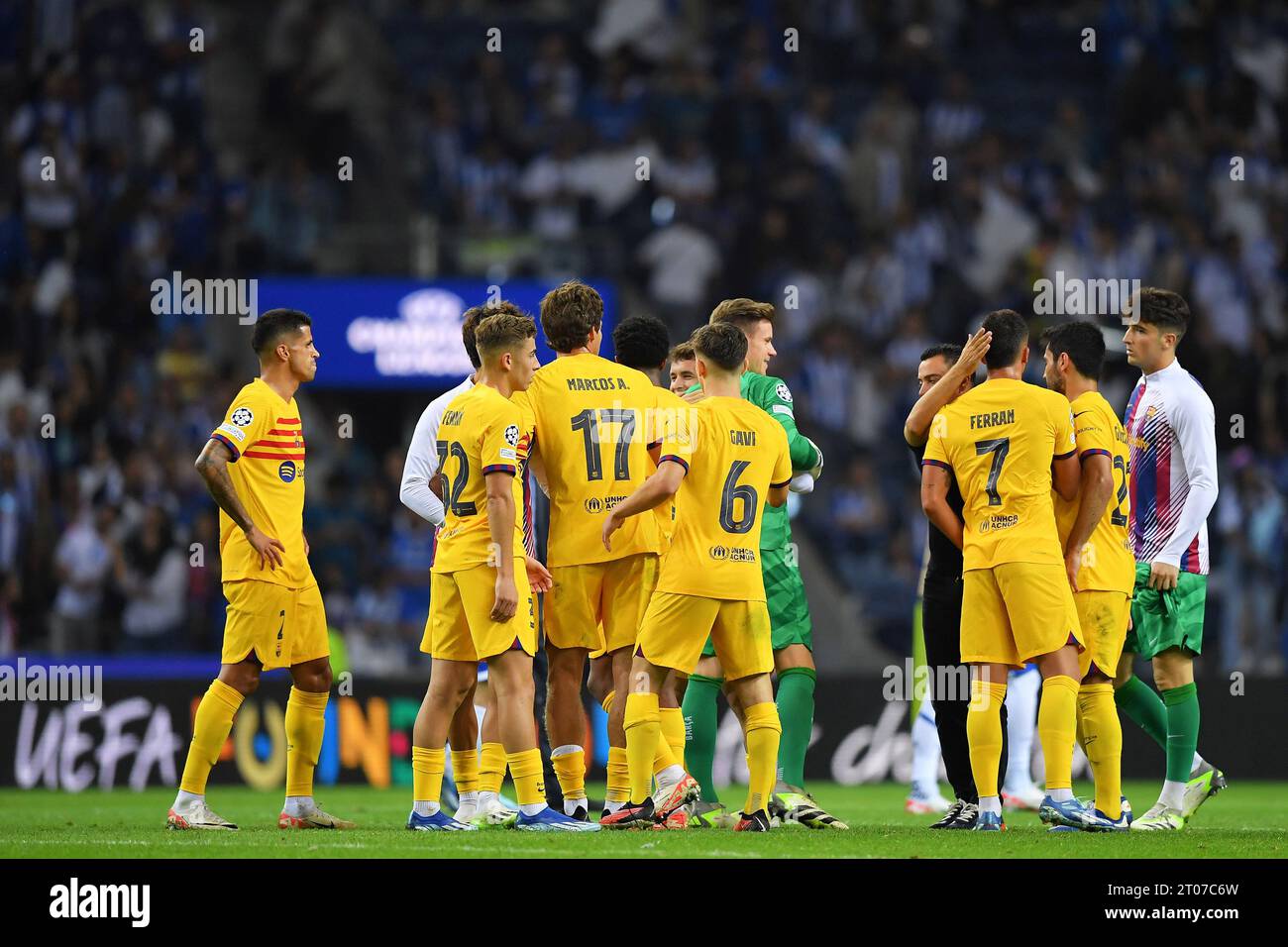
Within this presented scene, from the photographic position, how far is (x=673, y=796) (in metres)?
8.65

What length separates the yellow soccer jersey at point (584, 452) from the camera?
873 centimetres

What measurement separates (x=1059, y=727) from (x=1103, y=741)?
1.70 ft

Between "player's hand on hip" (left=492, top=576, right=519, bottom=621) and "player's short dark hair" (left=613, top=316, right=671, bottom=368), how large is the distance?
167 cm

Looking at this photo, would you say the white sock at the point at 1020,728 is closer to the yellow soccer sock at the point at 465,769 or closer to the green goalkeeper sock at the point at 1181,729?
the green goalkeeper sock at the point at 1181,729

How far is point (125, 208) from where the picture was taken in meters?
20.6

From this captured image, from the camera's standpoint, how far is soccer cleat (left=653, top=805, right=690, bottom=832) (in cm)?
859

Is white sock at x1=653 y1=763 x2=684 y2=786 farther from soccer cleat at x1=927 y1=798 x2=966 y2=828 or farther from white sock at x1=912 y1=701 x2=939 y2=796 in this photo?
white sock at x1=912 y1=701 x2=939 y2=796

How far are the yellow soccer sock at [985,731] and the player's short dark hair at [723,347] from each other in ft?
6.11

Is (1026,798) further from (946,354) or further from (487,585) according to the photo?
(487,585)

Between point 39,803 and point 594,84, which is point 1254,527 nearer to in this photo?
point 594,84

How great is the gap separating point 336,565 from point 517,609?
1087 cm

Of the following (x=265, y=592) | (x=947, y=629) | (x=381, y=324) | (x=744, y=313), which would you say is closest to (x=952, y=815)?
(x=947, y=629)

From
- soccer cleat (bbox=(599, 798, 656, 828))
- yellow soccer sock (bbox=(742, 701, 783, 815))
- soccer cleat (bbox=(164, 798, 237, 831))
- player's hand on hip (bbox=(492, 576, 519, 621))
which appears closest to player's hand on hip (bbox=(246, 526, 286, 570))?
soccer cleat (bbox=(164, 798, 237, 831))
